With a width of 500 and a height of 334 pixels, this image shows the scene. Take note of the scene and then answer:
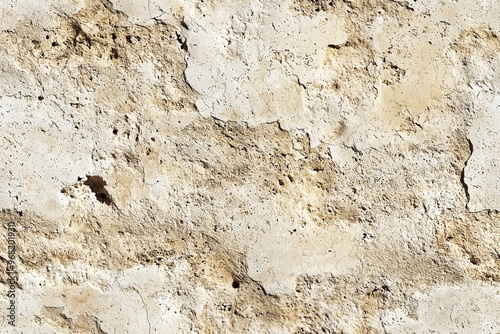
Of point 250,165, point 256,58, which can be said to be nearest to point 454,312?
→ point 250,165

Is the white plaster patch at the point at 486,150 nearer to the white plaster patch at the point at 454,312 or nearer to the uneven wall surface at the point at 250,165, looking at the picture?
the uneven wall surface at the point at 250,165

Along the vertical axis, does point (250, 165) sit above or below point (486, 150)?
below

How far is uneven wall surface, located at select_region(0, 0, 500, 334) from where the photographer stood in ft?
10.5

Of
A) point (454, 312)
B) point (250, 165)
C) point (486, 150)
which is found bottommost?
point (454, 312)

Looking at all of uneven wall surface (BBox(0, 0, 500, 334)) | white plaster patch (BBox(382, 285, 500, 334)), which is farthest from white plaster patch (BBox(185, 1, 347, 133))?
white plaster patch (BBox(382, 285, 500, 334))

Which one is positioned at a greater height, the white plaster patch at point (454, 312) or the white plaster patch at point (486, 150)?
the white plaster patch at point (486, 150)

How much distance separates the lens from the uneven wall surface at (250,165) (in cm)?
319

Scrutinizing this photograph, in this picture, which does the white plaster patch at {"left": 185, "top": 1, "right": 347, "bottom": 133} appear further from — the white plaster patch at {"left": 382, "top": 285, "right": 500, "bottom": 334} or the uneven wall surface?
the white plaster patch at {"left": 382, "top": 285, "right": 500, "bottom": 334}

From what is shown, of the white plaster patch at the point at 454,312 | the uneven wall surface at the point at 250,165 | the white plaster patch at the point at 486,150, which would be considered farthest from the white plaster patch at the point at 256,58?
the white plaster patch at the point at 454,312

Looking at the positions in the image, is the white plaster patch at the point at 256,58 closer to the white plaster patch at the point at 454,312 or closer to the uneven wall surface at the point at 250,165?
the uneven wall surface at the point at 250,165

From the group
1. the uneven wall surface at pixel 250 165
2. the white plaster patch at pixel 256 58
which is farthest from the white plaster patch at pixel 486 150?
the white plaster patch at pixel 256 58

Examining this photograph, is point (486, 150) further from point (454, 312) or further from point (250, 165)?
point (250, 165)

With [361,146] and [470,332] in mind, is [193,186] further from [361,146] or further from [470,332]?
[470,332]

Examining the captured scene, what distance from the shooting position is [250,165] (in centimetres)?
320
